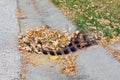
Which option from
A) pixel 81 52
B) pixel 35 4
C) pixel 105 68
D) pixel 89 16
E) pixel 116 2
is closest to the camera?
pixel 105 68

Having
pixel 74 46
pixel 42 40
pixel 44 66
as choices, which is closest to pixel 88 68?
pixel 44 66

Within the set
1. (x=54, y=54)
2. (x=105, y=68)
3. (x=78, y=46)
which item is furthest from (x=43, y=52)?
(x=105, y=68)

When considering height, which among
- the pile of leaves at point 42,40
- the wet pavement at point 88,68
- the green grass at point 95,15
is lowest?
the green grass at point 95,15

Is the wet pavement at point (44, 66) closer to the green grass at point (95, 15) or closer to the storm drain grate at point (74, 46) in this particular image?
the storm drain grate at point (74, 46)

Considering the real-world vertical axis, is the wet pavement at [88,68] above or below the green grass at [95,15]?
above

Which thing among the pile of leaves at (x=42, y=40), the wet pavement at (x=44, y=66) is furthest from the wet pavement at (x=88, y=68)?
the pile of leaves at (x=42, y=40)

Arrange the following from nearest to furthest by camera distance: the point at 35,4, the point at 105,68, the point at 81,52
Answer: the point at 105,68 → the point at 81,52 → the point at 35,4

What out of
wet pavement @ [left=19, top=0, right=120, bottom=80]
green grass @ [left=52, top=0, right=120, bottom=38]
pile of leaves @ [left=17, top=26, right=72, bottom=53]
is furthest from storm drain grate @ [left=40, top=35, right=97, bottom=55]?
green grass @ [left=52, top=0, right=120, bottom=38]

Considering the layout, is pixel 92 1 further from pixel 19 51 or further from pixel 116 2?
pixel 19 51
